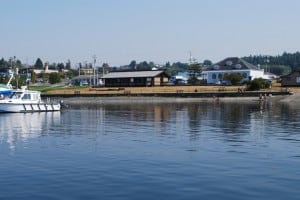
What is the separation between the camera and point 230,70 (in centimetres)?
13925

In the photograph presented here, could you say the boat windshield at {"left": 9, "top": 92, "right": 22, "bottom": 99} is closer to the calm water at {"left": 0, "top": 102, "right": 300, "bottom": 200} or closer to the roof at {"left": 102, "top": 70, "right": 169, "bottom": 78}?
the calm water at {"left": 0, "top": 102, "right": 300, "bottom": 200}

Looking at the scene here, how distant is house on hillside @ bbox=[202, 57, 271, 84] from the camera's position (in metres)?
137

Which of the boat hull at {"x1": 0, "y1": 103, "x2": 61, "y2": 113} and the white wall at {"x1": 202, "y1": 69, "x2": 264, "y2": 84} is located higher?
the white wall at {"x1": 202, "y1": 69, "x2": 264, "y2": 84}

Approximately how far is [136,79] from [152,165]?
11056cm

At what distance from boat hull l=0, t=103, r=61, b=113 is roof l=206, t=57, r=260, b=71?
7446 cm

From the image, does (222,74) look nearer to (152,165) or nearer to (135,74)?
(135,74)

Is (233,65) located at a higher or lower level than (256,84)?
higher

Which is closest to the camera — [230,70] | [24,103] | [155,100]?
[24,103]

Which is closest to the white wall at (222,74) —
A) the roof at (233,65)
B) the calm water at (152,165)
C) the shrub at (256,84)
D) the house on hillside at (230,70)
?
the house on hillside at (230,70)

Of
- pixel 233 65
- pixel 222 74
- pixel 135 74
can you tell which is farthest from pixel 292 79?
pixel 135 74

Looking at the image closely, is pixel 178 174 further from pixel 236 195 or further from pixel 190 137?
pixel 190 137

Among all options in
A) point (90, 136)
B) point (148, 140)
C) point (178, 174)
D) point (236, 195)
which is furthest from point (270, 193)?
point (90, 136)

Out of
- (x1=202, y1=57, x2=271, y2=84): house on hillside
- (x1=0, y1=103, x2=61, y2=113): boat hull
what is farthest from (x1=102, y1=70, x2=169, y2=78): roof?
(x1=0, y1=103, x2=61, y2=113): boat hull

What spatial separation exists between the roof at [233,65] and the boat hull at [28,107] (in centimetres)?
7446
